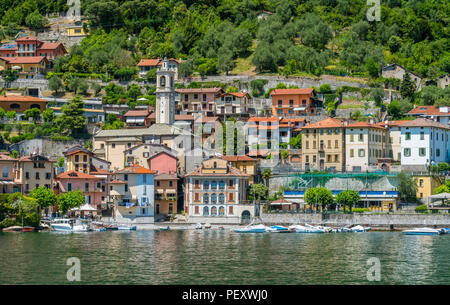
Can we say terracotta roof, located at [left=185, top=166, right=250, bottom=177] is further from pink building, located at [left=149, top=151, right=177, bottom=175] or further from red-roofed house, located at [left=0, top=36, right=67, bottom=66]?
red-roofed house, located at [left=0, top=36, right=67, bottom=66]

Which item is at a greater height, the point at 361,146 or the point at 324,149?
the point at 361,146

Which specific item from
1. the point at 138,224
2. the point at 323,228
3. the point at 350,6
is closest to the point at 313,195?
the point at 323,228

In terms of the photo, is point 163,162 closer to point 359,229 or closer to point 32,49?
point 359,229

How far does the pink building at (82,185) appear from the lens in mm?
88250

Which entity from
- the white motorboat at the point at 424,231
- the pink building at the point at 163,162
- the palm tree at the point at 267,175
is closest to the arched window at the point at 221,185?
the palm tree at the point at 267,175

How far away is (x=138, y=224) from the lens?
8575cm

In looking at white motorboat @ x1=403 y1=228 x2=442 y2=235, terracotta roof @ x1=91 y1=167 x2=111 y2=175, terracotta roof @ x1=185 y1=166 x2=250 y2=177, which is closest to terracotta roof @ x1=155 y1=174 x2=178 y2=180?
terracotta roof @ x1=185 y1=166 x2=250 y2=177

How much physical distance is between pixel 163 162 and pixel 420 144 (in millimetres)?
29161

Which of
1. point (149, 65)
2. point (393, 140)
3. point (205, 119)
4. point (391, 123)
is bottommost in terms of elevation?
point (393, 140)

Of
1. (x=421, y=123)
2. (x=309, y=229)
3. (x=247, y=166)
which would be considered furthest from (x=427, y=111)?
(x=309, y=229)

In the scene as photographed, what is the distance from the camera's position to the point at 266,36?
128000 millimetres

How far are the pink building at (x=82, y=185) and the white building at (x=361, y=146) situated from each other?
93.9 ft

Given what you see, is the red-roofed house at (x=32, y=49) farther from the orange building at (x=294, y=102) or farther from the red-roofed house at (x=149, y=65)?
the orange building at (x=294, y=102)
